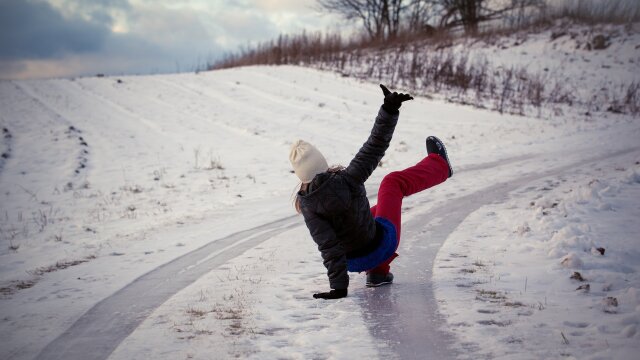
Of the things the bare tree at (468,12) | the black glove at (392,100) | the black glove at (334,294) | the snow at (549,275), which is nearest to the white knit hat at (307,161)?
the black glove at (392,100)

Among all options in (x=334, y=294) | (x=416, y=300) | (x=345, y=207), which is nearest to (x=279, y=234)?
(x=334, y=294)

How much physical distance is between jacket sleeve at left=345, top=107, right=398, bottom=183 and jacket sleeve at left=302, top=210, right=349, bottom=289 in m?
0.40

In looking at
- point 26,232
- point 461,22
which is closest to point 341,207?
point 26,232

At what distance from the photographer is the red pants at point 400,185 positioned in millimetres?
3408

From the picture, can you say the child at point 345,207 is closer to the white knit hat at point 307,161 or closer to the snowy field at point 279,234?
the white knit hat at point 307,161

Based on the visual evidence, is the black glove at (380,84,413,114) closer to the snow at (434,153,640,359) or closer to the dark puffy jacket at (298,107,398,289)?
the dark puffy jacket at (298,107,398,289)

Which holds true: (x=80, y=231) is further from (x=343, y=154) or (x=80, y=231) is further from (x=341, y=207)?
(x=343, y=154)

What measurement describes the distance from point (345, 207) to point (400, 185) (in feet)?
2.45

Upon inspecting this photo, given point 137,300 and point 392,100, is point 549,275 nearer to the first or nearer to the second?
point 392,100

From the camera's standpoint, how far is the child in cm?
301

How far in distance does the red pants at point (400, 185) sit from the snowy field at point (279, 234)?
1.88ft

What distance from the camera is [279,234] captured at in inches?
202

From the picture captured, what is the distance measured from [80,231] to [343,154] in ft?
18.7

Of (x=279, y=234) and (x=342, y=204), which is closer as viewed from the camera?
(x=342, y=204)
